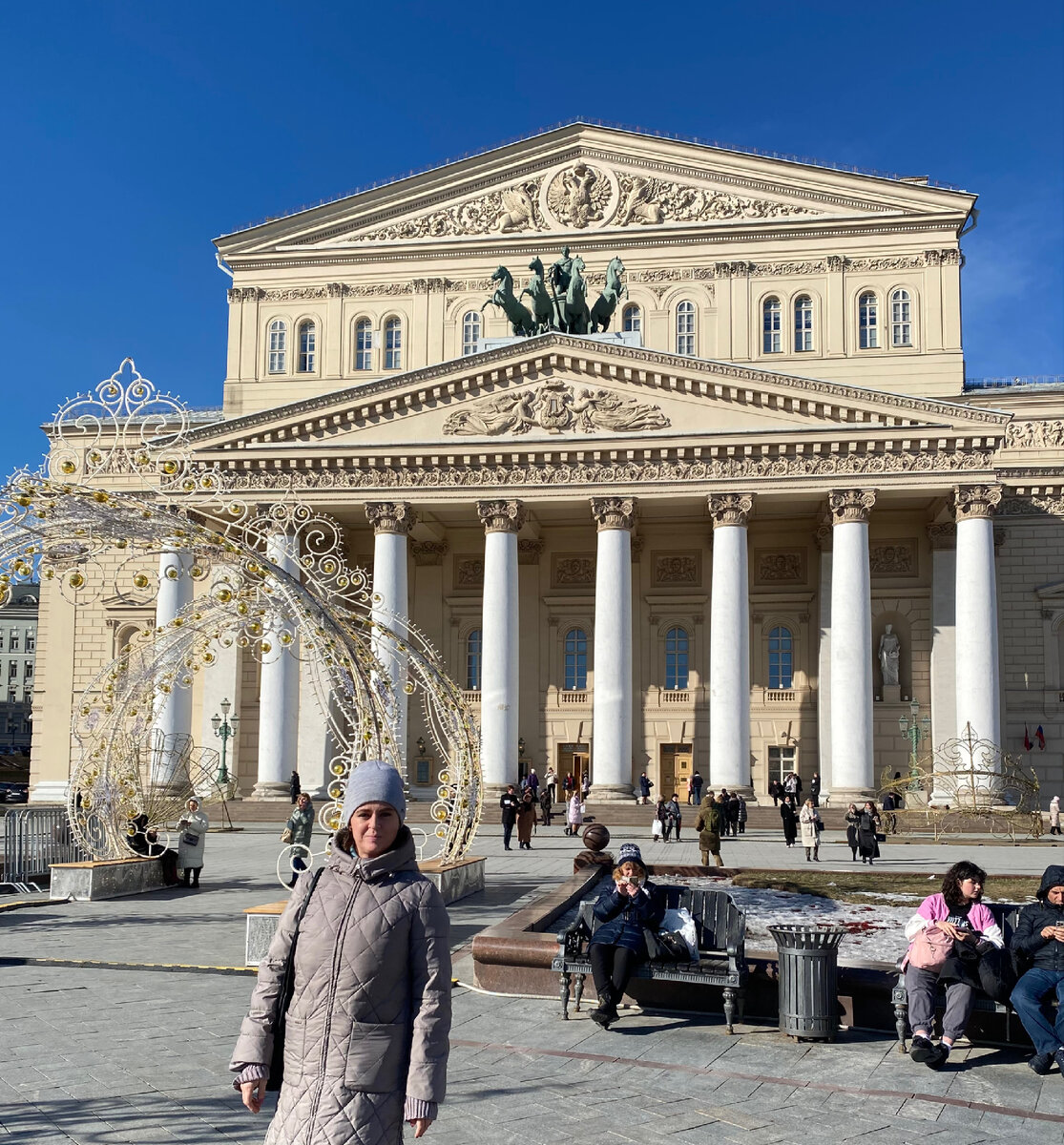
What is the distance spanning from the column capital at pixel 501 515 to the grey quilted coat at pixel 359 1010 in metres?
35.2

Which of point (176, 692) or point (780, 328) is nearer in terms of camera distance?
point (176, 692)

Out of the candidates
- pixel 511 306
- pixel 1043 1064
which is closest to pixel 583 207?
pixel 511 306

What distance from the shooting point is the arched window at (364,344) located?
50.9 m

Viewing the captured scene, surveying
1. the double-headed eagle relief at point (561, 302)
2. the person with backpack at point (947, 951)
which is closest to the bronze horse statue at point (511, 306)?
the double-headed eagle relief at point (561, 302)

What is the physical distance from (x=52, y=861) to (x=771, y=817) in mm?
22820

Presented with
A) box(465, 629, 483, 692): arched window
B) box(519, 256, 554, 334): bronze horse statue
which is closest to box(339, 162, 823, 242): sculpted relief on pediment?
box(519, 256, 554, 334): bronze horse statue

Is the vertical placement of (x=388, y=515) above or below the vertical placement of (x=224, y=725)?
above

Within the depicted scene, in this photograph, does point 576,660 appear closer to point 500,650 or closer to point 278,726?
point 500,650

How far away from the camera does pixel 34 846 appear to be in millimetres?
20125

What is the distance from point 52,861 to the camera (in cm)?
2039

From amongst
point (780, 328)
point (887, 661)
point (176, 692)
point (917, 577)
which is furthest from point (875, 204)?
point (176, 692)

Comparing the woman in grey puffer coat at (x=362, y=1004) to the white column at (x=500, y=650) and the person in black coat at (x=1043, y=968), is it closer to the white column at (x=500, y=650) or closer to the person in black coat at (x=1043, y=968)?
the person in black coat at (x=1043, y=968)

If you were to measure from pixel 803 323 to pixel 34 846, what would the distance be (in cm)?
3644

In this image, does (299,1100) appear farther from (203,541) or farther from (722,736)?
(722,736)
